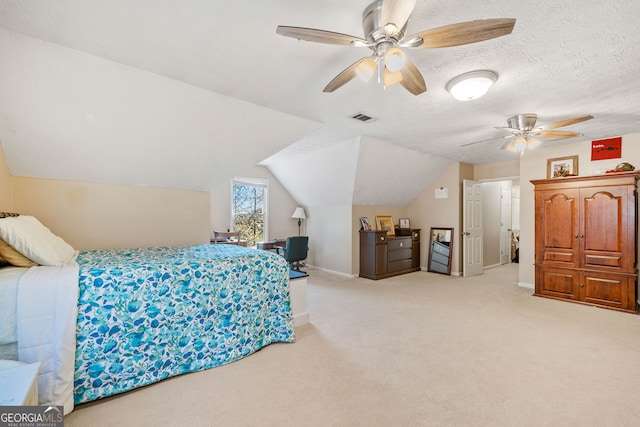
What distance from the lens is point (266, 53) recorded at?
2.06m

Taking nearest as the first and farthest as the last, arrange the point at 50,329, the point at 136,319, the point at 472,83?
the point at 50,329 → the point at 136,319 → the point at 472,83

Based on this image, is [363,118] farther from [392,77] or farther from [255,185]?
[255,185]

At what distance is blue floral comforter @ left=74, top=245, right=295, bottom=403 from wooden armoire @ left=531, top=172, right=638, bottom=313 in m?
4.04

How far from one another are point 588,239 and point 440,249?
2501mm

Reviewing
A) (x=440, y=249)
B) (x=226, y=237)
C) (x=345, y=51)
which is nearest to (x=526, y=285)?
(x=440, y=249)

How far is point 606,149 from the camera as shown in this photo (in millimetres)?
4125

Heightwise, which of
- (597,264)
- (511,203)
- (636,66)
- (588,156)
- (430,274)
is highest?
(636,66)

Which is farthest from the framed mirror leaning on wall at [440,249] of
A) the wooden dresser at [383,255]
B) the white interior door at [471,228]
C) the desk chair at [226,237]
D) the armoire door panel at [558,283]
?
the desk chair at [226,237]

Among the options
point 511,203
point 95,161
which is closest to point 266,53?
point 95,161

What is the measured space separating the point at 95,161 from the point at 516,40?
401 cm

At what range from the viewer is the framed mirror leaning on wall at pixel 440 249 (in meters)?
5.95

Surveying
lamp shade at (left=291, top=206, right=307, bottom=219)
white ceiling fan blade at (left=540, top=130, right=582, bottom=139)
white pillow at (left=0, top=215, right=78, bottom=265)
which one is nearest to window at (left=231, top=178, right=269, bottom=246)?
lamp shade at (left=291, top=206, right=307, bottom=219)

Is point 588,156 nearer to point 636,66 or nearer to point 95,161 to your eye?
point 636,66

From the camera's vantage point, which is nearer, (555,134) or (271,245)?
(555,134)
